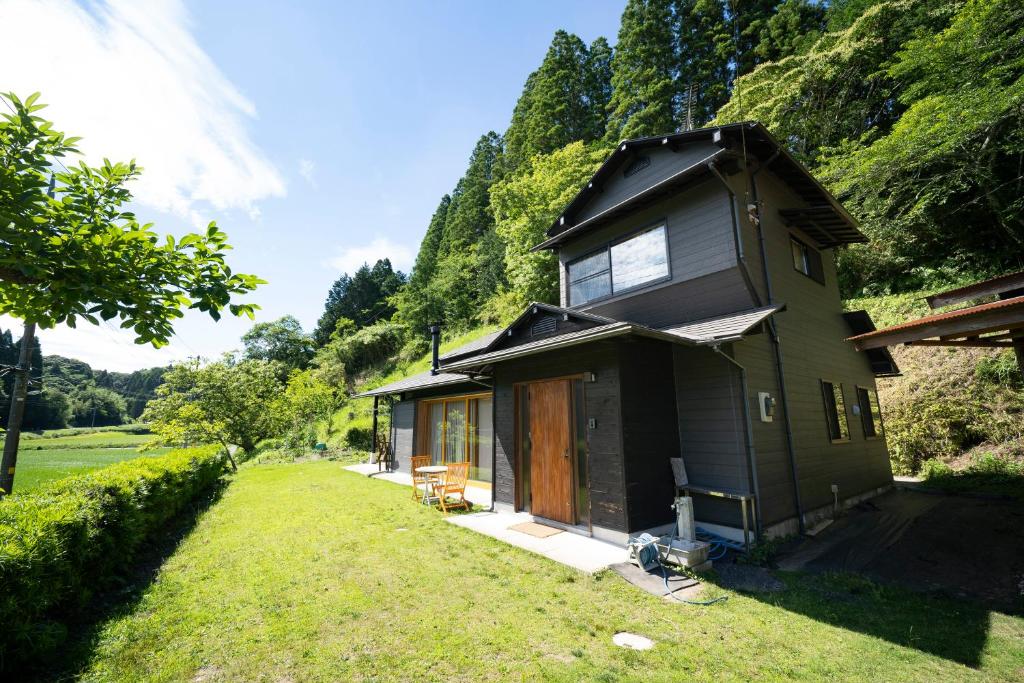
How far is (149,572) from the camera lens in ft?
16.5

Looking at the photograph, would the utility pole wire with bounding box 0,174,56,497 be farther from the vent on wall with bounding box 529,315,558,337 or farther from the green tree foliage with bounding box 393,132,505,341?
the green tree foliage with bounding box 393,132,505,341

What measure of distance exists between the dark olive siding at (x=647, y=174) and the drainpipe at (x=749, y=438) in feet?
12.4

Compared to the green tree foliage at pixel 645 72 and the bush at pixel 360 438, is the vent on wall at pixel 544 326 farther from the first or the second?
the green tree foliage at pixel 645 72

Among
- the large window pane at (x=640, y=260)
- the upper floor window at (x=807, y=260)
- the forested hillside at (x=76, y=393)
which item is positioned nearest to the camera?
the large window pane at (x=640, y=260)

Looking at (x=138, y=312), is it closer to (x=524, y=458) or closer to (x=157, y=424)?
(x=524, y=458)

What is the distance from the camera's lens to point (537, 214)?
21828 millimetres

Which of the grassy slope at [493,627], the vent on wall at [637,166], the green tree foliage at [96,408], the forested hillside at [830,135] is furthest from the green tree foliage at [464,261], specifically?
the green tree foliage at [96,408]

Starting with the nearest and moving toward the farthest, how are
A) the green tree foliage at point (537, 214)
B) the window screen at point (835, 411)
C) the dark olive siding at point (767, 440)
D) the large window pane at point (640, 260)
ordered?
1. the dark olive siding at point (767, 440)
2. the large window pane at point (640, 260)
3. the window screen at point (835, 411)
4. the green tree foliage at point (537, 214)

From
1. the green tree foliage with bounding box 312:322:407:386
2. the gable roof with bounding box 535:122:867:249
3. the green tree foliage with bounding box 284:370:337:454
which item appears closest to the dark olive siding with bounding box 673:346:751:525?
the gable roof with bounding box 535:122:867:249

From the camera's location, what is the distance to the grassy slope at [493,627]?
2.98 m

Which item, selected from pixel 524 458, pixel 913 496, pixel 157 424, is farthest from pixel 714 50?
pixel 157 424

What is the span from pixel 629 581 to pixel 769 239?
6.27 metres

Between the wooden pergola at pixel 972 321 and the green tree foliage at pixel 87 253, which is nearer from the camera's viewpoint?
the green tree foliage at pixel 87 253

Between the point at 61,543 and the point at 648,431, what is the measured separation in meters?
6.47
